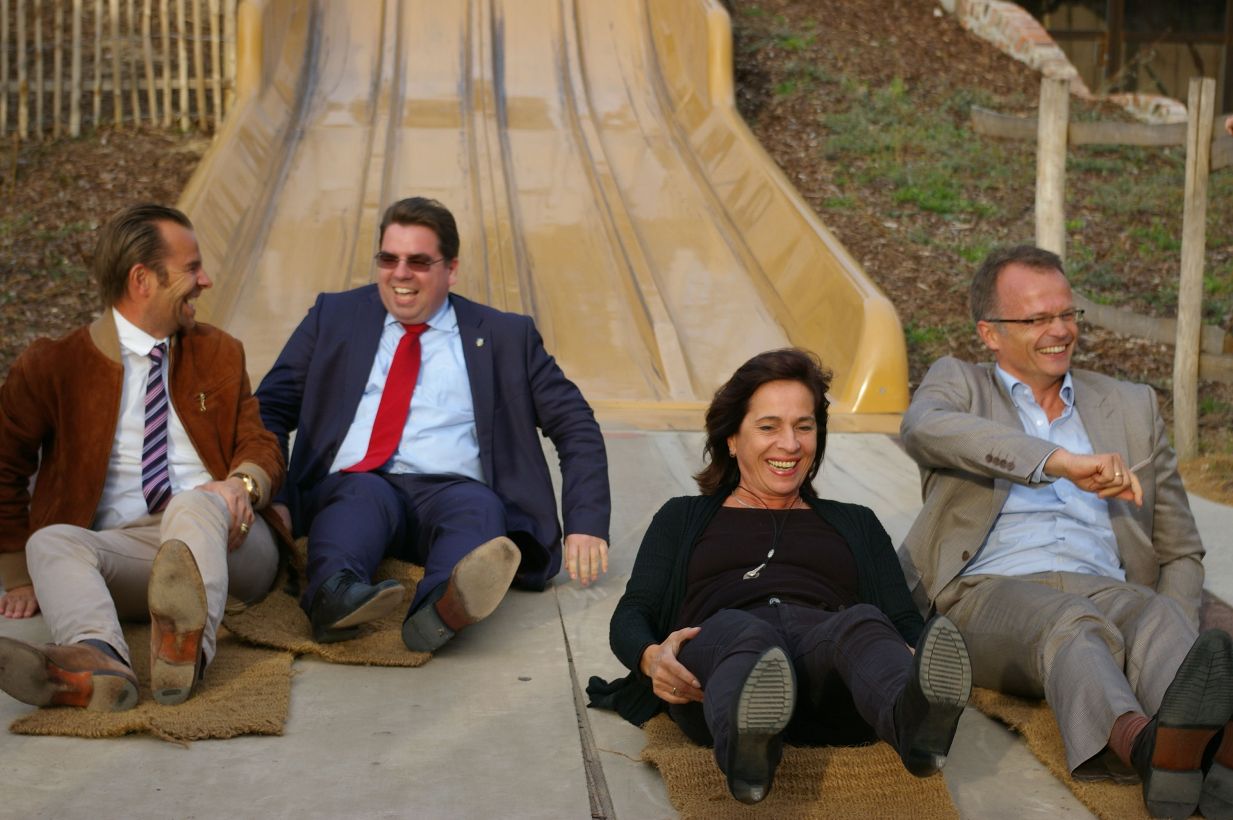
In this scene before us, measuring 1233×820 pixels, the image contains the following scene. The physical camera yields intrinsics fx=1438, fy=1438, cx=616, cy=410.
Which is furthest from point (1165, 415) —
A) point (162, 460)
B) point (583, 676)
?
point (162, 460)

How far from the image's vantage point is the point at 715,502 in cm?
297

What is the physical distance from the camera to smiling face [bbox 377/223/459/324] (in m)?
3.73

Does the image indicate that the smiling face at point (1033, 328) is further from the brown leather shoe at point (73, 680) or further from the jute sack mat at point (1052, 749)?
the brown leather shoe at point (73, 680)

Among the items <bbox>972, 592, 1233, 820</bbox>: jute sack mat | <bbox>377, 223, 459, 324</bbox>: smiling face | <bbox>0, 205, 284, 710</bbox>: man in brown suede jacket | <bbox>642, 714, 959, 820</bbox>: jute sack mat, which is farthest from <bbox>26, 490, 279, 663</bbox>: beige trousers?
<bbox>972, 592, 1233, 820</bbox>: jute sack mat

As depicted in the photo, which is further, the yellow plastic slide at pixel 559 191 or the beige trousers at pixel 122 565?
the yellow plastic slide at pixel 559 191

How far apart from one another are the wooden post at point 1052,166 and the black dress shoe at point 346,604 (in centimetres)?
409

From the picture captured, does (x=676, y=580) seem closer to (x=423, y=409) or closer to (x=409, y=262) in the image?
(x=423, y=409)

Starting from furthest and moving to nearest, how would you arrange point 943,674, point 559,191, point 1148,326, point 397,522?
point 559,191
point 1148,326
point 397,522
point 943,674

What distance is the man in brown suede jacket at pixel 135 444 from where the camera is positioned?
3.14 metres


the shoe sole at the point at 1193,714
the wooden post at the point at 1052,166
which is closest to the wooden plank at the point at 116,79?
the wooden post at the point at 1052,166

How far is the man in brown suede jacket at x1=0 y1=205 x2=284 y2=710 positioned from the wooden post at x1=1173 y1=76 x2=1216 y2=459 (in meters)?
3.97

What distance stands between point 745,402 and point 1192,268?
3697mm

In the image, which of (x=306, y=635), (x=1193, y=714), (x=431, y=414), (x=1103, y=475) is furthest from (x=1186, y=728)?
(x=431, y=414)

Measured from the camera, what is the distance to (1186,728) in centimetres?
234
